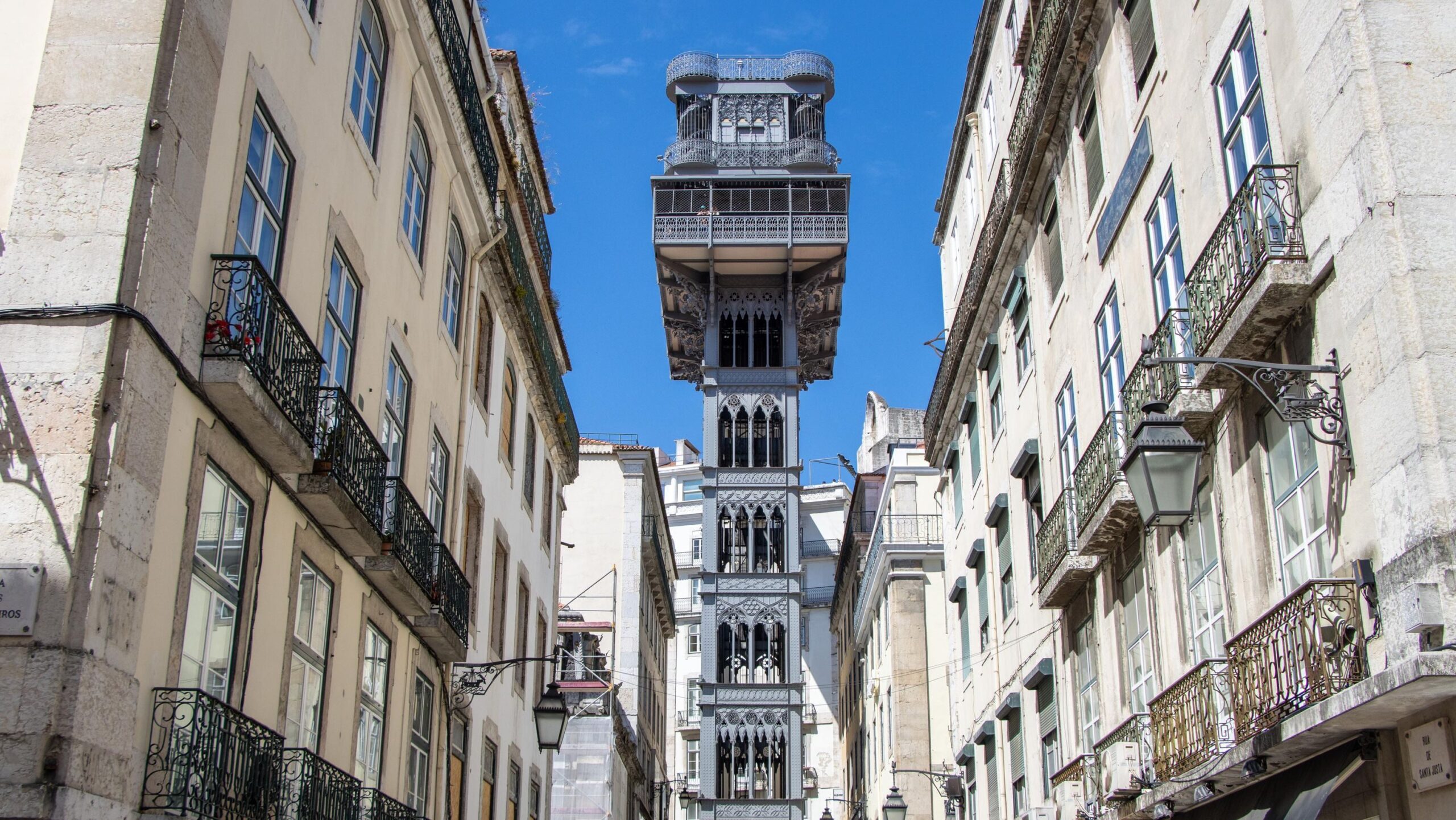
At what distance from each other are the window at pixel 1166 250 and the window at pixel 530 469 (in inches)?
441

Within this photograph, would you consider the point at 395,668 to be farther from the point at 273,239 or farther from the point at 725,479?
the point at 725,479

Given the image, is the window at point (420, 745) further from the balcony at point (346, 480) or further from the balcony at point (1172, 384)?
the balcony at point (1172, 384)

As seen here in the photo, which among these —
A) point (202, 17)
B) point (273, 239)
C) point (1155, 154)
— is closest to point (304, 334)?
point (273, 239)

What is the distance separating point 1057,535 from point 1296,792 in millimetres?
6943

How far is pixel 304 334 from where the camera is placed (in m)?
9.77

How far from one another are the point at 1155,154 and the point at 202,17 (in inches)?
354

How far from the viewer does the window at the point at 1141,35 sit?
14.2 metres

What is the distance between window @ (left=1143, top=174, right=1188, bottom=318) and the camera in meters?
13.1

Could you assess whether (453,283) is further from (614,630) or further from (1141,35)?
(614,630)

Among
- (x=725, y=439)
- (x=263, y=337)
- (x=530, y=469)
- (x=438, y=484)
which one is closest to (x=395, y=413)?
(x=438, y=484)

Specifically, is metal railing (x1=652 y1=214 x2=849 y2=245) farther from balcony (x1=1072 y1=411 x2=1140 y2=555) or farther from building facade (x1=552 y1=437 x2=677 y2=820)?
balcony (x1=1072 y1=411 x2=1140 y2=555)

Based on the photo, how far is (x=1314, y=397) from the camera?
8.94 meters

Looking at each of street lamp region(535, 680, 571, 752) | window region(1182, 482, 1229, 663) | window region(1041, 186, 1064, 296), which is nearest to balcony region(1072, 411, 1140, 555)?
window region(1182, 482, 1229, 663)

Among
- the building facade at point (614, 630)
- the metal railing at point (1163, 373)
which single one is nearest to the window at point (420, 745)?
the metal railing at point (1163, 373)
